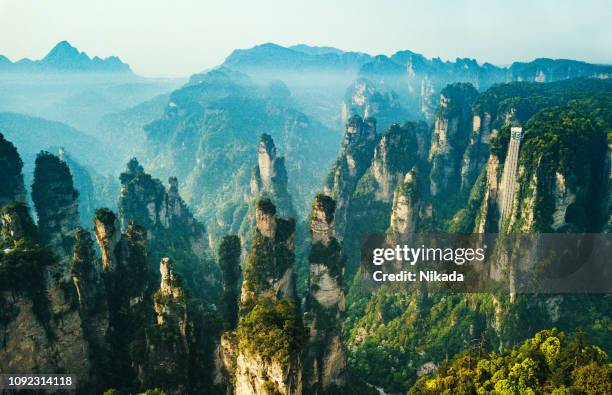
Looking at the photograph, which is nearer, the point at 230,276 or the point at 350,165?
the point at 230,276

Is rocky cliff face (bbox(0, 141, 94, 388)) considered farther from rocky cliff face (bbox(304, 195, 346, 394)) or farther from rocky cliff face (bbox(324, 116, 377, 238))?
rocky cliff face (bbox(324, 116, 377, 238))

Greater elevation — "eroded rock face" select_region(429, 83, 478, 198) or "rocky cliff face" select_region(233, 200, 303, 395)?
"eroded rock face" select_region(429, 83, 478, 198)

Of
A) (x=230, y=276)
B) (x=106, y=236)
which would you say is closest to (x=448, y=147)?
(x=230, y=276)

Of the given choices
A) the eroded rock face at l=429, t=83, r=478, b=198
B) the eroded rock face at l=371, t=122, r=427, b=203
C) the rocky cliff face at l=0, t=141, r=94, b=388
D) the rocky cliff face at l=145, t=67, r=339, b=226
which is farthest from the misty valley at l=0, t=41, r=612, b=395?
the rocky cliff face at l=145, t=67, r=339, b=226

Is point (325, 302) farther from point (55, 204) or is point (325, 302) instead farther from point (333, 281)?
point (55, 204)

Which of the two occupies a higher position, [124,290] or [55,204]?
[55,204]
